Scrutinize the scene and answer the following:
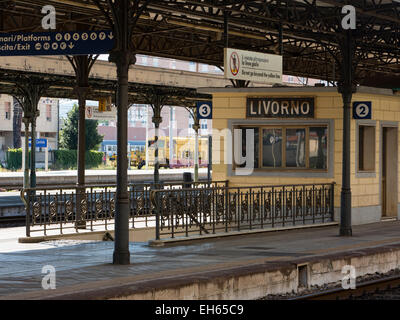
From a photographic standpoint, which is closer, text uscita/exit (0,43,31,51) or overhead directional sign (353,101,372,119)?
text uscita/exit (0,43,31,51)

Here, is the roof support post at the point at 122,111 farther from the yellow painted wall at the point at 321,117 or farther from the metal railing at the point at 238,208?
the yellow painted wall at the point at 321,117

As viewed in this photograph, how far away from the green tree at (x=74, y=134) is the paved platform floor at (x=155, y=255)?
50898mm

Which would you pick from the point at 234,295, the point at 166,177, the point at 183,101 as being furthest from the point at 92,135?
the point at 234,295

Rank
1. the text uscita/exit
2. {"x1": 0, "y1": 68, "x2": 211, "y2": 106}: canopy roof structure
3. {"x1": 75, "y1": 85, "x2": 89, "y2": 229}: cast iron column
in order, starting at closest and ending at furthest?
the text uscita/exit → {"x1": 75, "y1": 85, "x2": 89, "y2": 229}: cast iron column → {"x1": 0, "y1": 68, "x2": 211, "y2": 106}: canopy roof structure

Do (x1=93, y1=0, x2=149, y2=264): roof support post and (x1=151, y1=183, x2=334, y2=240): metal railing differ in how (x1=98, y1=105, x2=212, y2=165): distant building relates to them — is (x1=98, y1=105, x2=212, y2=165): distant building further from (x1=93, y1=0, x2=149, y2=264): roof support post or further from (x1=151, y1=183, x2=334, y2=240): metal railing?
(x1=93, y1=0, x2=149, y2=264): roof support post

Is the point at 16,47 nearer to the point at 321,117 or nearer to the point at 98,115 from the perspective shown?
the point at 321,117

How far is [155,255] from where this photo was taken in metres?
13.3

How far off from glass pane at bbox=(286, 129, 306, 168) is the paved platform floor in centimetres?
175

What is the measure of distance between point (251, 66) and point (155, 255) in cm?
547

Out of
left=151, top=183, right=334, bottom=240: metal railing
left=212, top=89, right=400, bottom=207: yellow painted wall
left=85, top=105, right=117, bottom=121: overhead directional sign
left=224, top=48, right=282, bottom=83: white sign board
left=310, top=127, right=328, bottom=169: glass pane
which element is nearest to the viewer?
left=151, top=183, right=334, bottom=240: metal railing

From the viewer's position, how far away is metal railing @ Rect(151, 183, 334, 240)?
608 inches

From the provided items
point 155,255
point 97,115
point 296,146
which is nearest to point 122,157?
point 155,255

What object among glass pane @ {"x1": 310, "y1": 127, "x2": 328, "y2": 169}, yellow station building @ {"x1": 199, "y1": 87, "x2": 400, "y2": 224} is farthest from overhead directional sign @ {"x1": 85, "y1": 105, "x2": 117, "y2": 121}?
glass pane @ {"x1": 310, "y1": 127, "x2": 328, "y2": 169}

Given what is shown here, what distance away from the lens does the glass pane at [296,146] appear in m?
18.7
